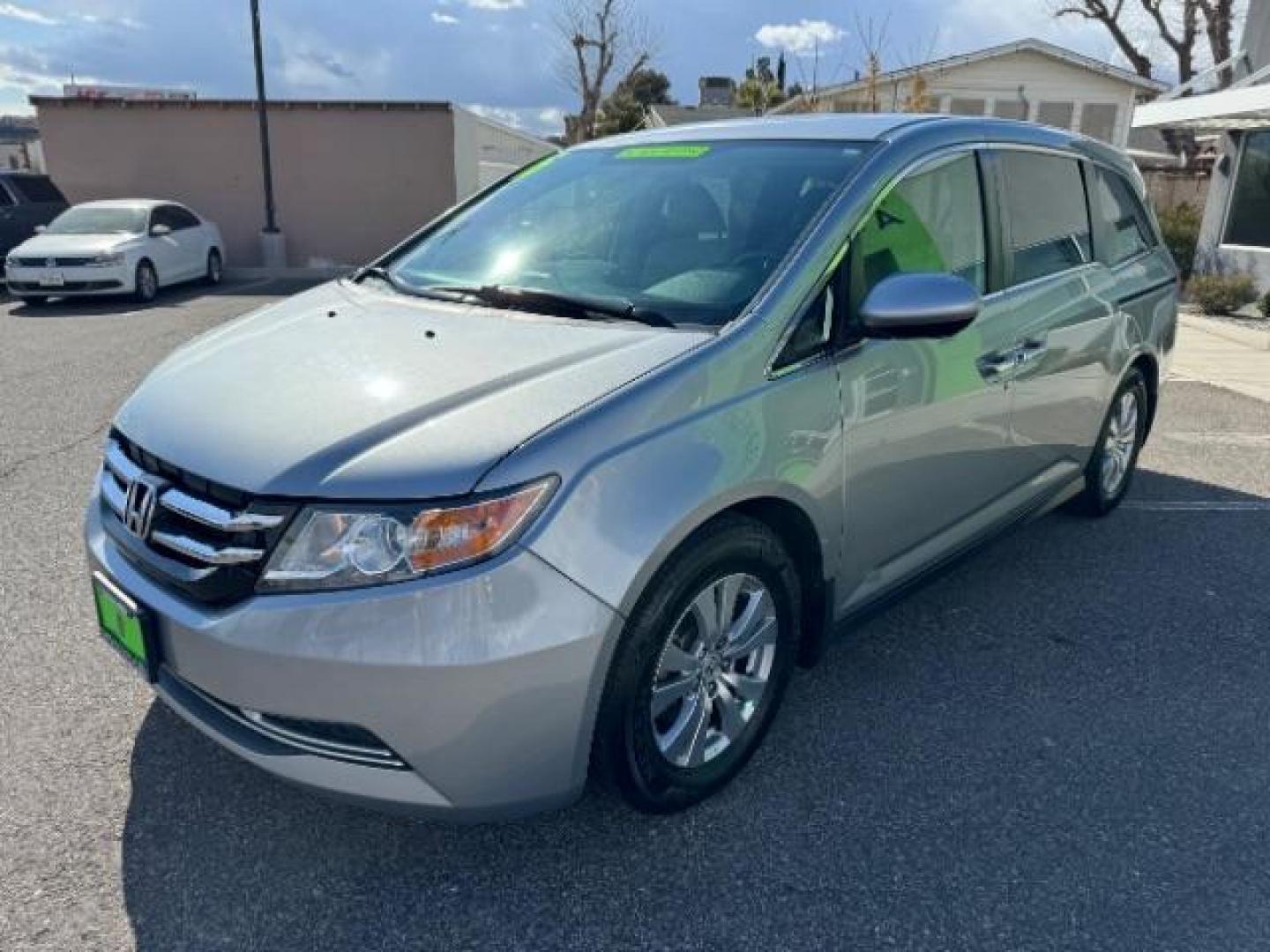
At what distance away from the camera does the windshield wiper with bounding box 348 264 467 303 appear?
10.1 feet

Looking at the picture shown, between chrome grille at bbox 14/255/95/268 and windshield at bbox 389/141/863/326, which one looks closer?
windshield at bbox 389/141/863/326

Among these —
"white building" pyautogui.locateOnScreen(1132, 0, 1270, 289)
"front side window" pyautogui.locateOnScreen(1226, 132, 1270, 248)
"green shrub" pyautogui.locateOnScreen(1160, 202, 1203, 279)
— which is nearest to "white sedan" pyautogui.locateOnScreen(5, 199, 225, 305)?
"white building" pyautogui.locateOnScreen(1132, 0, 1270, 289)

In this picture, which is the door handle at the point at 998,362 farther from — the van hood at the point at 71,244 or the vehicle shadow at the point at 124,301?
the van hood at the point at 71,244

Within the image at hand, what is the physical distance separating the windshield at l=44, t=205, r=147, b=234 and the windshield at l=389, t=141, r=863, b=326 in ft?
40.1

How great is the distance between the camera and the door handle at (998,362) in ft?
10.6

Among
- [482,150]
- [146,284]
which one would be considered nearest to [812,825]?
[146,284]

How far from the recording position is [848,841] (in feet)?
8.26

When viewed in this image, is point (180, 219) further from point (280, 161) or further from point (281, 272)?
point (280, 161)

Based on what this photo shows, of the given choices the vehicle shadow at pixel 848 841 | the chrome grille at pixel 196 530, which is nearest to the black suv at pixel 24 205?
the vehicle shadow at pixel 848 841

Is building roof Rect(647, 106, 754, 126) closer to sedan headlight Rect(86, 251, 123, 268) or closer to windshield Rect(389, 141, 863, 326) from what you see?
sedan headlight Rect(86, 251, 123, 268)

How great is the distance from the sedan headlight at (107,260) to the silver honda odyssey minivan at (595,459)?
11078mm

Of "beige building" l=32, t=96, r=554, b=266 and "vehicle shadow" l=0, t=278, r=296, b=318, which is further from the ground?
"beige building" l=32, t=96, r=554, b=266

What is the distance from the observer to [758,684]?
2721 mm

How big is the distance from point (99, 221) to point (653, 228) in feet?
43.8
